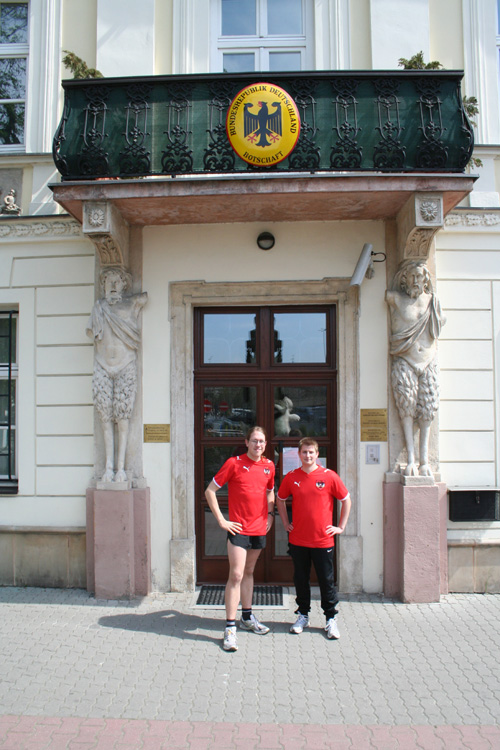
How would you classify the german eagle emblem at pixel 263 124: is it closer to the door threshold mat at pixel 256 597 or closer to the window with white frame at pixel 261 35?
the window with white frame at pixel 261 35

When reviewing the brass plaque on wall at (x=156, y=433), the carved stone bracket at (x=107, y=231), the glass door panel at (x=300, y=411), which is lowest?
the brass plaque on wall at (x=156, y=433)

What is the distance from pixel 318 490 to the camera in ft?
14.7

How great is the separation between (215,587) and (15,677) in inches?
87.5

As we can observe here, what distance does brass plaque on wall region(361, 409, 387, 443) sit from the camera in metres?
5.58

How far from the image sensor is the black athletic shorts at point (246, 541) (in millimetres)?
4422

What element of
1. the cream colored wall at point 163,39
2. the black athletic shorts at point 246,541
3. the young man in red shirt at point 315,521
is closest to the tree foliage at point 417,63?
the cream colored wall at point 163,39

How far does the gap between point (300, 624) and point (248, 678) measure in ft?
2.78

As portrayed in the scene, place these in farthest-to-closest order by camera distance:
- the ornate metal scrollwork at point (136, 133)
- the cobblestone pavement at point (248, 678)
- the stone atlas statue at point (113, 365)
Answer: the stone atlas statue at point (113, 365) < the ornate metal scrollwork at point (136, 133) < the cobblestone pavement at point (248, 678)

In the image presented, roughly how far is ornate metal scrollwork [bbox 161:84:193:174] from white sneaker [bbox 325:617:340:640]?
408 centimetres

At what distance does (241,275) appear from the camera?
18.8 ft

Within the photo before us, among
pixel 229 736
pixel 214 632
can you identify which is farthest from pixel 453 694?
pixel 214 632

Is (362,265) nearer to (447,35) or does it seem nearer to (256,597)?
(447,35)

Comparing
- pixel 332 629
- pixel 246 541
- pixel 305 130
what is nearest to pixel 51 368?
pixel 246 541

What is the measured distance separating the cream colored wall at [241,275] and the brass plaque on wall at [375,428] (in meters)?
0.08
